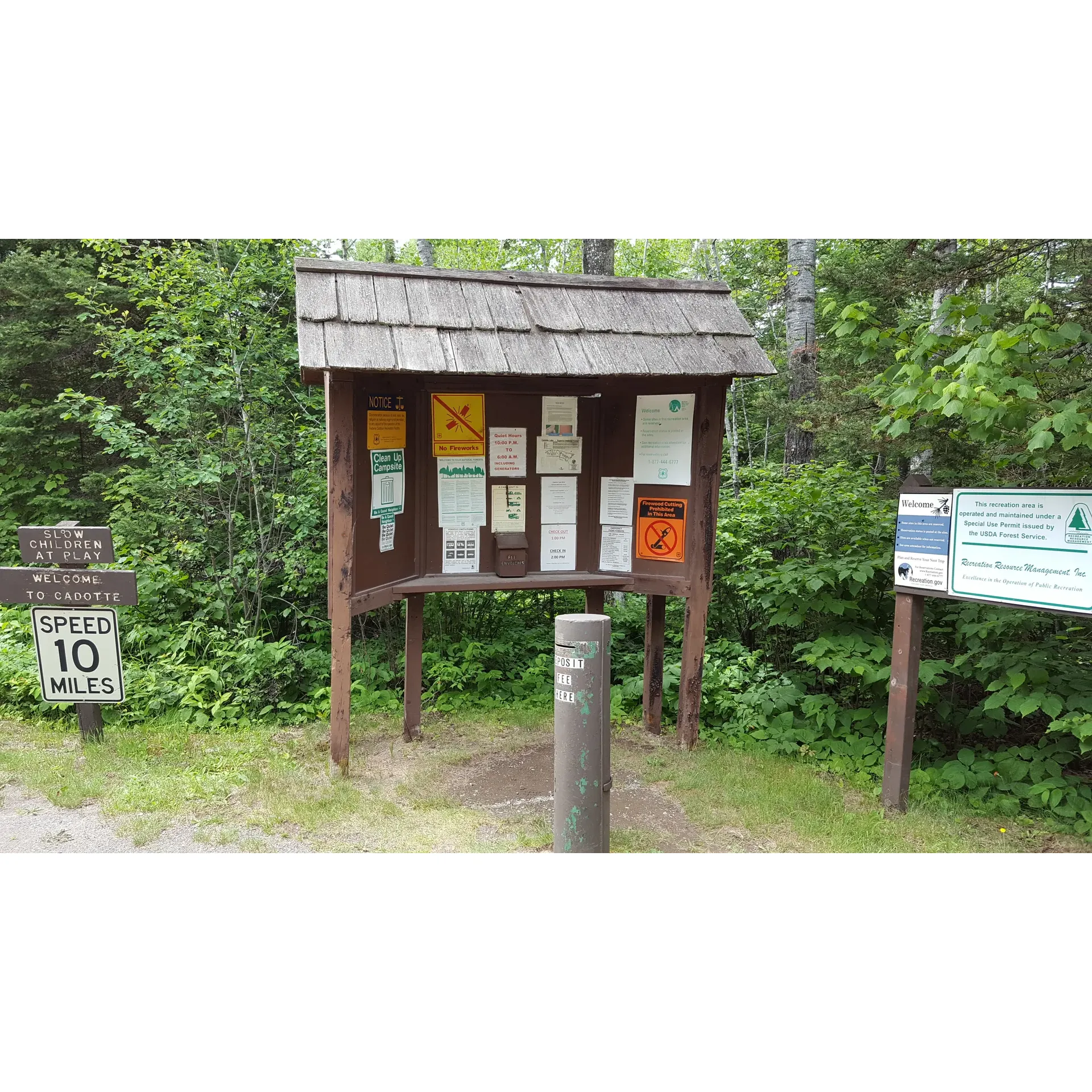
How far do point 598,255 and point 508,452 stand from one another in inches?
157

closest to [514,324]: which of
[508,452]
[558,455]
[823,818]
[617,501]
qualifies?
[508,452]

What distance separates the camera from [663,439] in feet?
21.3

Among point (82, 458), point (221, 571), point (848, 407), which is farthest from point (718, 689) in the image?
point (82, 458)

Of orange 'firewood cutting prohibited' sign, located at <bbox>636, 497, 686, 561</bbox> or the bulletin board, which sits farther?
orange 'firewood cutting prohibited' sign, located at <bbox>636, 497, 686, 561</bbox>

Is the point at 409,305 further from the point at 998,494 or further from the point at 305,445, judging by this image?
the point at 998,494

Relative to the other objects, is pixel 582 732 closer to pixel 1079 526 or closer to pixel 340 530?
pixel 340 530

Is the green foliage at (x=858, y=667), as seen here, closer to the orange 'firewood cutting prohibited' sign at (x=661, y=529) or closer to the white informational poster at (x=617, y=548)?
the orange 'firewood cutting prohibited' sign at (x=661, y=529)

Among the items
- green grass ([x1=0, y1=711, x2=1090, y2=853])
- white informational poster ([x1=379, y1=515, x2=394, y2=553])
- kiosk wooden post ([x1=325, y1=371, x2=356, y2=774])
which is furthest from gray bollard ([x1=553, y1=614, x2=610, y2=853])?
white informational poster ([x1=379, y1=515, x2=394, y2=553])

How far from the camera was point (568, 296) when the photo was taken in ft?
20.4

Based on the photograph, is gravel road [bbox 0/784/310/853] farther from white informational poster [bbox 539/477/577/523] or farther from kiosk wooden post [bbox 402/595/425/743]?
white informational poster [bbox 539/477/577/523]

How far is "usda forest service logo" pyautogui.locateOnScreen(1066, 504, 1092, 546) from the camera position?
4.54 m

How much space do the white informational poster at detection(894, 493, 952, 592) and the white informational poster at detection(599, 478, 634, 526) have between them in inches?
81.6

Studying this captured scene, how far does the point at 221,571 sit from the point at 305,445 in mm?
1590

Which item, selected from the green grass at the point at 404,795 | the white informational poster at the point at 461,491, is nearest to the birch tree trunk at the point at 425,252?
the white informational poster at the point at 461,491
